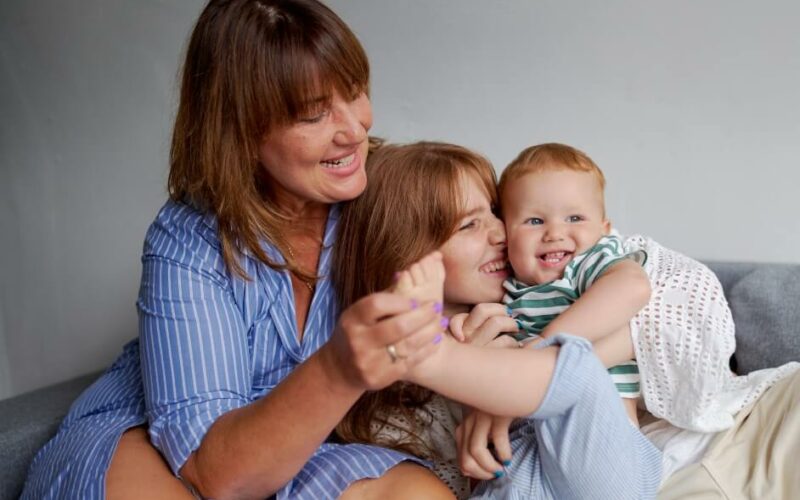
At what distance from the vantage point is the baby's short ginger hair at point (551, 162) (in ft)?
4.90

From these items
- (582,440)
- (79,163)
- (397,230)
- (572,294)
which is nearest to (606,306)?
(572,294)

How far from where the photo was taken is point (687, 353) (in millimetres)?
1375

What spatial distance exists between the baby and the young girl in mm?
59

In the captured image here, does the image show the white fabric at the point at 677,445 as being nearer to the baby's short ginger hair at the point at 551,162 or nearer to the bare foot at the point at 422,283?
the baby's short ginger hair at the point at 551,162

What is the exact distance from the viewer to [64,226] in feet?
8.73

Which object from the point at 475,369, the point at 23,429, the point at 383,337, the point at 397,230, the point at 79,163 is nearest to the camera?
the point at 383,337

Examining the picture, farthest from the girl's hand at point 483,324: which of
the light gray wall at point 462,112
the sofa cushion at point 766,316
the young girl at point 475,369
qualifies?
the light gray wall at point 462,112

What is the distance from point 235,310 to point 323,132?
13.1 inches

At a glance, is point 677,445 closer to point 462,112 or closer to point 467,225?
point 467,225

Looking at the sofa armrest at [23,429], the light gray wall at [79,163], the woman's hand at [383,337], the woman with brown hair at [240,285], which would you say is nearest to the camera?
the woman's hand at [383,337]

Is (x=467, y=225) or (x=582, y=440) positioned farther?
(x=467, y=225)

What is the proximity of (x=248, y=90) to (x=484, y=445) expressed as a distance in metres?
0.68

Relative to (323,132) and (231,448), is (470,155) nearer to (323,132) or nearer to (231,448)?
(323,132)

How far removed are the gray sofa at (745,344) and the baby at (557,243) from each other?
0.39 metres
